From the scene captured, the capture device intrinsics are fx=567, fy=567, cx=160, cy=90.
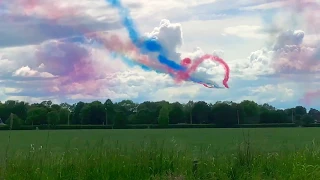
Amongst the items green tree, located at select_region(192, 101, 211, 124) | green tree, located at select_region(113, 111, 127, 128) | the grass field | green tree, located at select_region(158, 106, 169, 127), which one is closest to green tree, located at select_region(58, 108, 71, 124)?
green tree, located at select_region(113, 111, 127, 128)

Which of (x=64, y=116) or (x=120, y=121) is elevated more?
(x=64, y=116)

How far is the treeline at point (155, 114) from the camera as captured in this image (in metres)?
154

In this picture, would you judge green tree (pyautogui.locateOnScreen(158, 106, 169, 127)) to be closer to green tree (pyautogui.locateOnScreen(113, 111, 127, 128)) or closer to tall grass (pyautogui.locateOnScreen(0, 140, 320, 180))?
green tree (pyautogui.locateOnScreen(113, 111, 127, 128))

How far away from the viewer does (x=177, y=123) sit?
158 m

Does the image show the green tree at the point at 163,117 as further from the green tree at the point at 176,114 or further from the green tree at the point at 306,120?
the green tree at the point at 306,120

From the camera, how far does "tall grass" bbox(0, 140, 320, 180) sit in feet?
47.8

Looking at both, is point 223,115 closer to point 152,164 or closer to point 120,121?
point 120,121

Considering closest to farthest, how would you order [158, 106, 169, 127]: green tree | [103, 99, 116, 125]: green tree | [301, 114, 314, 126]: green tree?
[158, 106, 169, 127]: green tree → [103, 99, 116, 125]: green tree → [301, 114, 314, 126]: green tree

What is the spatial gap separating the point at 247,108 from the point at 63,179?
152 meters

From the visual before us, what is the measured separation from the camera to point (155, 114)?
154375 mm

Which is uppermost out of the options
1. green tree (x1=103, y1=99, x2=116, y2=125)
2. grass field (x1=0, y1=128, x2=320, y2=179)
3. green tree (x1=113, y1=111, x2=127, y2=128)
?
green tree (x1=103, y1=99, x2=116, y2=125)

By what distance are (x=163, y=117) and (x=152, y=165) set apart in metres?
133

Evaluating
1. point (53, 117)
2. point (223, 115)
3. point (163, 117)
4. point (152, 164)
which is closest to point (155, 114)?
point (163, 117)

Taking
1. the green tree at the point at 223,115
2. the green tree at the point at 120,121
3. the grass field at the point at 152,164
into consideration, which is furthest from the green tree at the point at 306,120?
the grass field at the point at 152,164
